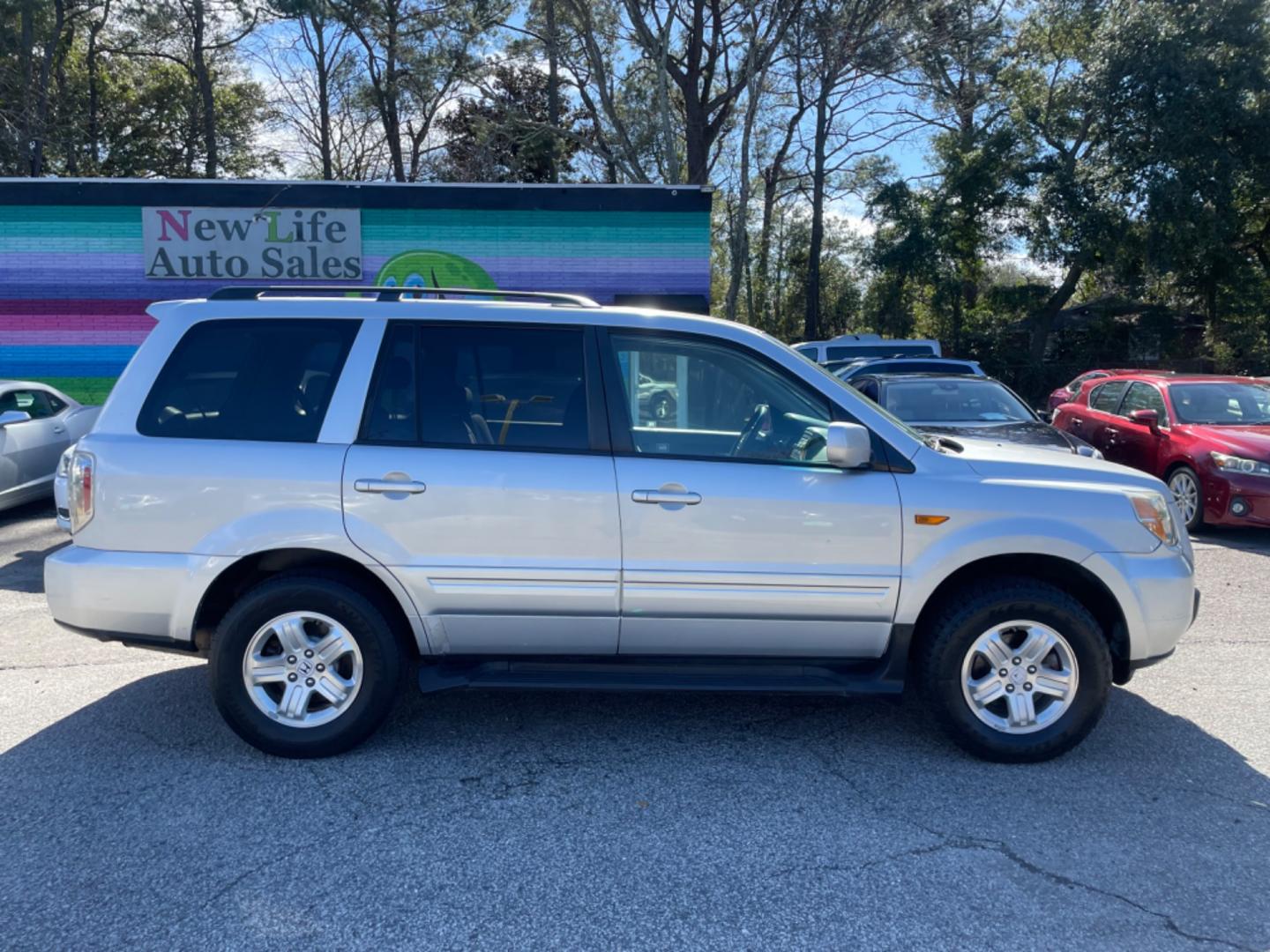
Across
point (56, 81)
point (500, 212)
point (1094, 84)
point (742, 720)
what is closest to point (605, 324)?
point (742, 720)

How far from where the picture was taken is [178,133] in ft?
105

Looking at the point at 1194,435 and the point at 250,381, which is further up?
the point at 250,381

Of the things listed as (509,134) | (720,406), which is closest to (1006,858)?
(720,406)

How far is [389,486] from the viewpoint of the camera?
4.21 m

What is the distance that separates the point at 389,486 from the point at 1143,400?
9.47 metres

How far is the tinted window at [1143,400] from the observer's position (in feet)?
34.3

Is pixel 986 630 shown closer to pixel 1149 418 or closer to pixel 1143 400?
pixel 1149 418

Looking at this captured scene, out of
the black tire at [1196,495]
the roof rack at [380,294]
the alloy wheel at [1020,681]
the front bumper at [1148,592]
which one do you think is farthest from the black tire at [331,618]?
the black tire at [1196,495]

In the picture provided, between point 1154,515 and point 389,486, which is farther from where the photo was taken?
point 1154,515

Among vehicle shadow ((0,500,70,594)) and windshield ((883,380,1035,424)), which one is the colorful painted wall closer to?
vehicle shadow ((0,500,70,594))

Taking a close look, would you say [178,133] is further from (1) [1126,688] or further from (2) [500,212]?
(1) [1126,688]

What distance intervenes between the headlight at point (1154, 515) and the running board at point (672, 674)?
3.83ft

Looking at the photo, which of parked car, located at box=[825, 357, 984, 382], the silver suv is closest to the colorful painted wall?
parked car, located at box=[825, 357, 984, 382]

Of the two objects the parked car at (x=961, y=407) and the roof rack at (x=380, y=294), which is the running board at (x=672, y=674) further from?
the parked car at (x=961, y=407)
